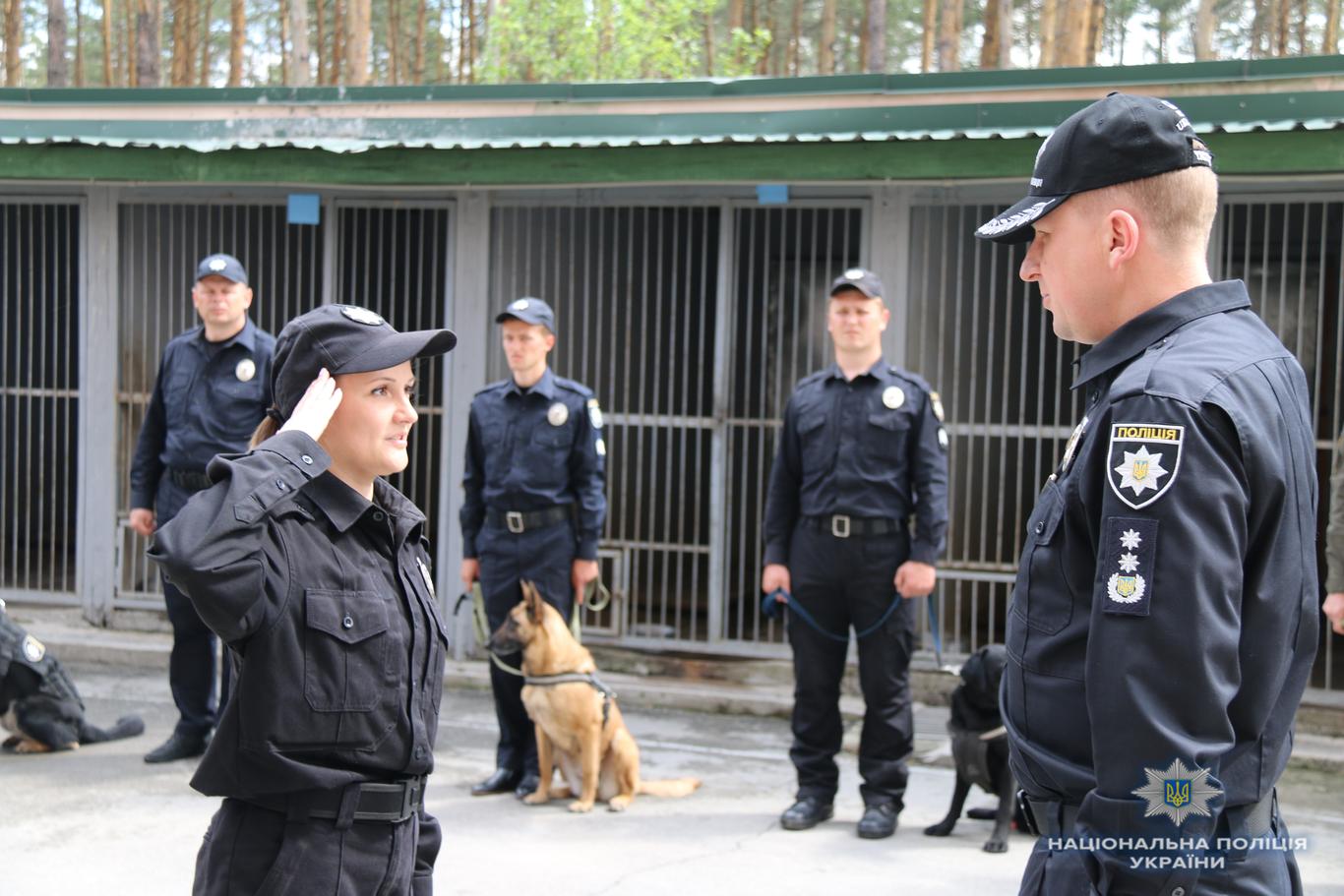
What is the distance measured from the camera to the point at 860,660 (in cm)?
560

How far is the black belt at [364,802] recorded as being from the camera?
2.52m

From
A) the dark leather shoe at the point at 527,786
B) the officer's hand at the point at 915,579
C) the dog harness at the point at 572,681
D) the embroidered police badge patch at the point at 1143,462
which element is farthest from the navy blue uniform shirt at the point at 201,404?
the embroidered police badge patch at the point at 1143,462

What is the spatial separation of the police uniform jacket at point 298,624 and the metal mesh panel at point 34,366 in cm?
665

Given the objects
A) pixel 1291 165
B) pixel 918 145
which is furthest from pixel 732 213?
pixel 1291 165

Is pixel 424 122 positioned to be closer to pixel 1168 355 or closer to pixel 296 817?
pixel 296 817

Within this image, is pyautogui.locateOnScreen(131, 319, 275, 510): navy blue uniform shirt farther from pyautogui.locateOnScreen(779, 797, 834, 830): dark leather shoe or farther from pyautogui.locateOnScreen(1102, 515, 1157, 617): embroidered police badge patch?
pyautogui.locateOnScreen(1102, 515, 1157, 617): embroidered police badge patch

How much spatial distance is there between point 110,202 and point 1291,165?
21.2 ft

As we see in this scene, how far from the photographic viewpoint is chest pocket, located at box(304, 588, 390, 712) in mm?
2545

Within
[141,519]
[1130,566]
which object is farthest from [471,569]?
[1130,566]

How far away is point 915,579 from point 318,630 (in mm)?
3277

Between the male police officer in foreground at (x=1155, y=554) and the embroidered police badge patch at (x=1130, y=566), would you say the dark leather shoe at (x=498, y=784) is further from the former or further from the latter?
the embroidered police badge patch at (x=1130, y=566)

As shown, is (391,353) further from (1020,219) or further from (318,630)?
(1020,219)

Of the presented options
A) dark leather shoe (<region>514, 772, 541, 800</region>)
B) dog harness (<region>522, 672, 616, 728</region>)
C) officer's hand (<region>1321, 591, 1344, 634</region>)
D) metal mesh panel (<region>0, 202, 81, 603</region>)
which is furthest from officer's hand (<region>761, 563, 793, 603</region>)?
metal mesh panel (<region>0, 202, 81, 603</region>)

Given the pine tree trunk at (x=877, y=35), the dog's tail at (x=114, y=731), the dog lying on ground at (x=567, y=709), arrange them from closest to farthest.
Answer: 1. the dog lying on ground at (x=567, y=709)
2. the dog's tail at (x=114, y=731)
3. the pine tree trunk at (x=877, y=35)
